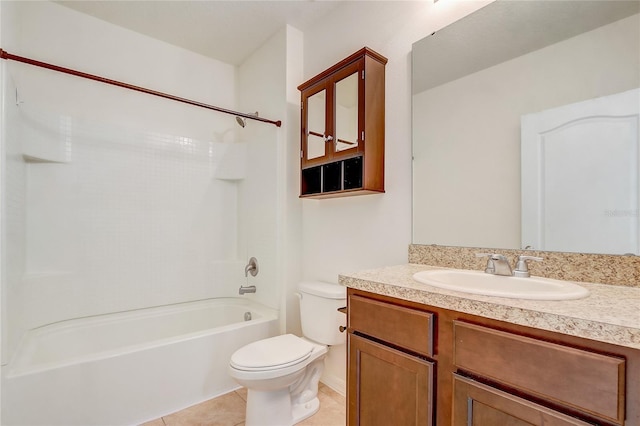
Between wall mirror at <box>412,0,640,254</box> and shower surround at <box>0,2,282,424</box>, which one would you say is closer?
wall mirror at <box>412,0,640,254</box>

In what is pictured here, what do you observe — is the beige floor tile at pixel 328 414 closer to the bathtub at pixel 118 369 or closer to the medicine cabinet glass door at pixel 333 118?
the bathtub at pixel 118 369

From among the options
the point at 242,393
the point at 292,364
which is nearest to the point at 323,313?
the point at 292,364

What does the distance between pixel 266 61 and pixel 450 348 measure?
245 cm

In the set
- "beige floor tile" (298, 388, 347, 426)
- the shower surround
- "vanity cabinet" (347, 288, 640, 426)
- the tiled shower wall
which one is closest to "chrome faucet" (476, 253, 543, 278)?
"vanity cabinet" (347, 288, 640, 426)

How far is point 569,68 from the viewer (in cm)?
115

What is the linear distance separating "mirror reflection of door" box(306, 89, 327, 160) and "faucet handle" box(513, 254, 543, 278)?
119 cm

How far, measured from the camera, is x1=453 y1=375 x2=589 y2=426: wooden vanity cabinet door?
0.73 metres

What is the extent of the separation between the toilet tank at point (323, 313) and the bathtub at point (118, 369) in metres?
0.42

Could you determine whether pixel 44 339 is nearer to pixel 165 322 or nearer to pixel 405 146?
pixel 165 322

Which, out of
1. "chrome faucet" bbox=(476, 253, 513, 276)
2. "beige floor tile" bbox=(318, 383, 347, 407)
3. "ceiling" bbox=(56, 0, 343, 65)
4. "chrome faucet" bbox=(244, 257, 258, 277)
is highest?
"ceiling" bbox=(56, 0, 343, 65)

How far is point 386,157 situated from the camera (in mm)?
1752

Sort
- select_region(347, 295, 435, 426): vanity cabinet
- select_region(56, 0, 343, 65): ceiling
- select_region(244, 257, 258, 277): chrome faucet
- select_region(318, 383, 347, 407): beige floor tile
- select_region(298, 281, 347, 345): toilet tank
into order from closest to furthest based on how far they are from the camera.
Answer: select_region(347, 295, 435, 426): vanity cabinet, select_region(298, 281, 347, 345): toilet tank, select_region(318, 383, 347, 407): beige floor tile, select_region(56, 0, 343, 65): ceiling, select_region(244, 257, 258, 277): chrome faucet

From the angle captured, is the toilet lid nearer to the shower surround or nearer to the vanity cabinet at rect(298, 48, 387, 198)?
the shower surround

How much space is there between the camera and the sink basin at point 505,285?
0.86 m
